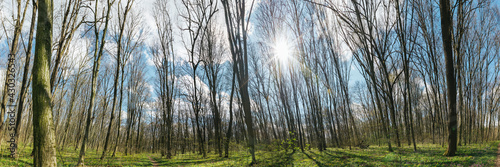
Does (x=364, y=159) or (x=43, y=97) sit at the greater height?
(x=43, y=97)

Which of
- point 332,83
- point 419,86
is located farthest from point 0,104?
point 419,86

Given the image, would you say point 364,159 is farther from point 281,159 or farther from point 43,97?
point 43,97

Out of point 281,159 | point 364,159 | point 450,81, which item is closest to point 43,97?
point 281,159

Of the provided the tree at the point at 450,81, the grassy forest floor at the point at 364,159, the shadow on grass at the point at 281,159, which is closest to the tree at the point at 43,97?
the grassy forest floor at the point at 364,159

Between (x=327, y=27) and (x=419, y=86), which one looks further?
(x=419, y=86)

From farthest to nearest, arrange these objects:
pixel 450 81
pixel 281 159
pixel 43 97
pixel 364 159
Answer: pixel 364 159, pixel 450 81, pixel 281 159, pixel 43 97

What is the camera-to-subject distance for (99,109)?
87.1 ft

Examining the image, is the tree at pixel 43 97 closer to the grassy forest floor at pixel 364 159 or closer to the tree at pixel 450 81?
the grassy forest floor at pixel 364 159

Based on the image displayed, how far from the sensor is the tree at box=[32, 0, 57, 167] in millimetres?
3578

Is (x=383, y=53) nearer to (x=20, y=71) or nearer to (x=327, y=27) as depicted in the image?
(x=327, y=27)

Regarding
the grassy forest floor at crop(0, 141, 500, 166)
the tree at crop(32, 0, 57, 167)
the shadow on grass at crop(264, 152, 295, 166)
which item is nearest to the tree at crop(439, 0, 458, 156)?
the grassy forest floor at crop(0, 141, 500, 166)

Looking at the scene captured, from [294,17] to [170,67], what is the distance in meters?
11.3

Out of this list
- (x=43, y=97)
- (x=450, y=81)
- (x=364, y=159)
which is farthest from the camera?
(x=364, y=159)

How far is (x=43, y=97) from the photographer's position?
3.77 meters
